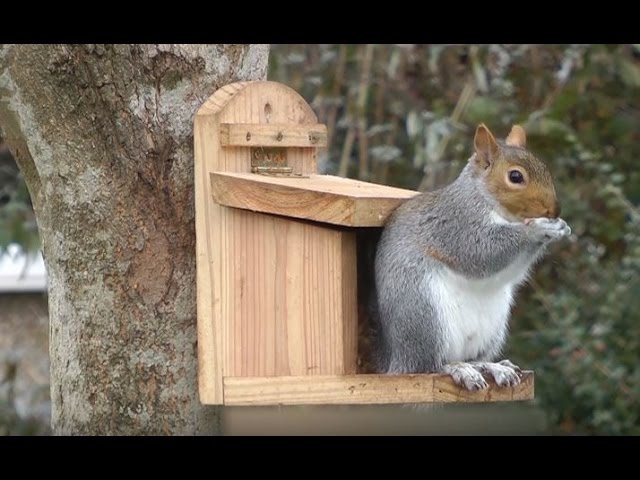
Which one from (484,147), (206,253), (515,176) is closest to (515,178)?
(515,176)

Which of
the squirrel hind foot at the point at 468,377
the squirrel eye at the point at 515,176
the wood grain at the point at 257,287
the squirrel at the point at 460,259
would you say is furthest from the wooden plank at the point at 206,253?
the squirrel eye at the point at 515,176

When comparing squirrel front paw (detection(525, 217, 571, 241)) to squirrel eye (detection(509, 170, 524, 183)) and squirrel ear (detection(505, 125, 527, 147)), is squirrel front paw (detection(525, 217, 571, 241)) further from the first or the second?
squirrel ear (detection(505, 125, 527, 147))

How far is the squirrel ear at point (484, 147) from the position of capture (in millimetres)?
2504

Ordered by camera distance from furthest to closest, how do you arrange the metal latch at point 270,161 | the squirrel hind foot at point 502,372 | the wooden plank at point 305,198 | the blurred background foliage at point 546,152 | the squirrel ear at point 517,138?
1. the blurred background foliage at point 546,152
2. the squirrel ear at point 517,138
3. the metal latch at point 270,161
4. the squirrel hind foot at point 502,372
5. the wooden plank at point 305,198

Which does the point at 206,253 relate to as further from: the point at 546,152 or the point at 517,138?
the point at 546,152

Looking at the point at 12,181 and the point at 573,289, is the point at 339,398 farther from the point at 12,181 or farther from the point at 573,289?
the point at 12,181

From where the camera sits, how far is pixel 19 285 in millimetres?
5168

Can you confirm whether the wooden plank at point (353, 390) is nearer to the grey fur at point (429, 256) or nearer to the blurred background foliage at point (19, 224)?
the grey fur at point (429, 256)

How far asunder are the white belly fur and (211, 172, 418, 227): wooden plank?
176 mm

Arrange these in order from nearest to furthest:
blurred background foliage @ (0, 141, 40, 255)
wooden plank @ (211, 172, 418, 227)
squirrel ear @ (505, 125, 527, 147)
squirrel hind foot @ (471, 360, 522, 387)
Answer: wooden plank @ (211, 172, 418, 227) < squirrel hind foot @ (471, 360, 522, 387) < squirrel ear @ (505, 125, 527, 147) < blurred background foliage @ (0, 141, 40, 255)

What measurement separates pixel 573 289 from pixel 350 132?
3.59 ft

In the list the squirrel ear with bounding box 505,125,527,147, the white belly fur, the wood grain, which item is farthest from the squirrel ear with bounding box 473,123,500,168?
the wood grain

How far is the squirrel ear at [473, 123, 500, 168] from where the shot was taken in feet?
8.21

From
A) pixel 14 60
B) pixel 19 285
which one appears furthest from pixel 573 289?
pixel 14 60
